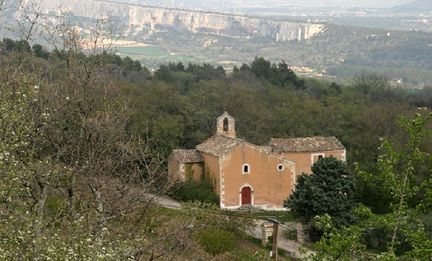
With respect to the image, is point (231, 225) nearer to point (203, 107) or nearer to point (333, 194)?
point (333, 194)

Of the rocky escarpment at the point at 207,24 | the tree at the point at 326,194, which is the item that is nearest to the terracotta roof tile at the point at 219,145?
the tree at the point at 326,194

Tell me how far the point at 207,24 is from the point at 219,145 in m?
112

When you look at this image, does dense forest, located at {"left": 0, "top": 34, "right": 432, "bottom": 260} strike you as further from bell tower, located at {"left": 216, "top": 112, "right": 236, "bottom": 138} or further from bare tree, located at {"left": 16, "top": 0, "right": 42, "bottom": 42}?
bell tower, located at {"left": 216, "top": 112, "right": 236, "bottom": 138}

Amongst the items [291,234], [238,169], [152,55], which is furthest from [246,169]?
[152,55]

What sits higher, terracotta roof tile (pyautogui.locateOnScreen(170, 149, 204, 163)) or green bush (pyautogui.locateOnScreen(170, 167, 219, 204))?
terracotta roof tile (pyautogui.locateOnScreen(170, 149, 204, 163))

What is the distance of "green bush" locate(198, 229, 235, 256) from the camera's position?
28047 mm

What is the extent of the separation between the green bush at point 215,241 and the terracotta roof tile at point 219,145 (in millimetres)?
10638

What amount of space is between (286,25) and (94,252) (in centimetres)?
14609

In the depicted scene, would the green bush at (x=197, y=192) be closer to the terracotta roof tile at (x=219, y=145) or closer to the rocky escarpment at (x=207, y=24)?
the terracotta roof tile at (x=219, y=145)

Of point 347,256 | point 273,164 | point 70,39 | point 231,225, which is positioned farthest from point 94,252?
point 273,164

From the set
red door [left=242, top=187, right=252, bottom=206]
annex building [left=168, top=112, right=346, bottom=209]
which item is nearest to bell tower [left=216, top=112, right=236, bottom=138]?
annex building [left=168, top=112, right=346, bottom=209]

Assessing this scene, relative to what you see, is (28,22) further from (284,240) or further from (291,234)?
(291,234)

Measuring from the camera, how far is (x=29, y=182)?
1369cm

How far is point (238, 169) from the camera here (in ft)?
132
